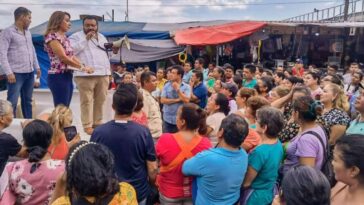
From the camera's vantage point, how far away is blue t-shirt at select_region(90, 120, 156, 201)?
2562mm

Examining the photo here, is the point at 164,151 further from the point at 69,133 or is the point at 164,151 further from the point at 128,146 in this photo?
the point at 69,133

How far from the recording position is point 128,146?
2.57 meters

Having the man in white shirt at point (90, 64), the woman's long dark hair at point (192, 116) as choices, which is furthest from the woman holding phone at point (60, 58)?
the woman's long dark hair at point (192, 116)

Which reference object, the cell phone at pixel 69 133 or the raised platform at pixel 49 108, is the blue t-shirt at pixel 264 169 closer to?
the cell phone at pixel 69 133

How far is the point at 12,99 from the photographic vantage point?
13.9ft

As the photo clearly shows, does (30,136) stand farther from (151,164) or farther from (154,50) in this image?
(154,50)

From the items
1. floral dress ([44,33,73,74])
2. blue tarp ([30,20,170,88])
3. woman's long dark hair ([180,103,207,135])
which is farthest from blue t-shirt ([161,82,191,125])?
blue tarp ([30,20,170,88])

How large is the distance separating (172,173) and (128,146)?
538 mm

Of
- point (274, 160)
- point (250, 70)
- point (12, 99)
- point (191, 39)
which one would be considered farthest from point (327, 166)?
point (191, 39)

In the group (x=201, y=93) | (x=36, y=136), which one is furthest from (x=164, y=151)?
(x=201, y=93)

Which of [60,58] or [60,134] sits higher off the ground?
[60,58]

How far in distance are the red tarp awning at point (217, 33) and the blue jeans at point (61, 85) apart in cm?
726

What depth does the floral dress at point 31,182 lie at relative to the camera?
7.49 feet

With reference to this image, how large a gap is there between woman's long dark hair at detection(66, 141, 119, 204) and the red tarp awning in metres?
9.55
